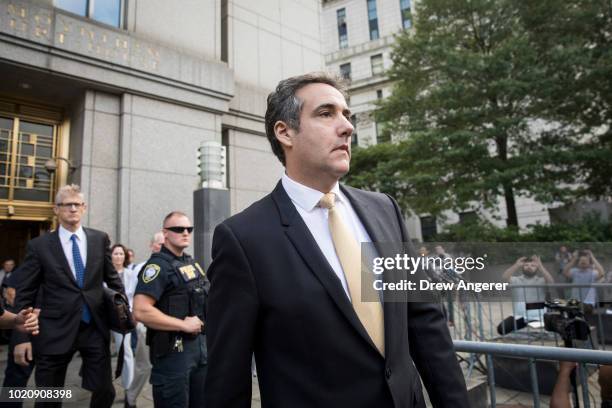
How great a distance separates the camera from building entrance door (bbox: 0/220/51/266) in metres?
9.66

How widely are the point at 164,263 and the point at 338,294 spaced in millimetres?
2526

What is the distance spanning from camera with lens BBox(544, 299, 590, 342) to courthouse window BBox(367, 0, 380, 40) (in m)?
41.0

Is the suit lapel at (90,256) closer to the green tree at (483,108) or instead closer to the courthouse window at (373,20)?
the green tree at (483,108)

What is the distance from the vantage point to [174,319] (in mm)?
3373

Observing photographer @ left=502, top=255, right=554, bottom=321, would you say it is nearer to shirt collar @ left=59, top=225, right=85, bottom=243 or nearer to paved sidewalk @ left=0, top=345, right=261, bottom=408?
paved sidewalk @ left=0, top=345, right=261, bottom=408

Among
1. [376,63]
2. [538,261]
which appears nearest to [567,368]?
[538,261]

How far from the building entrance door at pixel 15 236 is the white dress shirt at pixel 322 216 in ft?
33.6

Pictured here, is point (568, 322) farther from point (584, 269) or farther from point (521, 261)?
point (584, 269)

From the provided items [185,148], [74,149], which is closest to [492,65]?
[185,148]

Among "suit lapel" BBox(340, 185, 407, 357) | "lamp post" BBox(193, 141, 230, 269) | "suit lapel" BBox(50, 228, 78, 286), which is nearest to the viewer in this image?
"suit lapel" BBox(340, 185, 407, 357)

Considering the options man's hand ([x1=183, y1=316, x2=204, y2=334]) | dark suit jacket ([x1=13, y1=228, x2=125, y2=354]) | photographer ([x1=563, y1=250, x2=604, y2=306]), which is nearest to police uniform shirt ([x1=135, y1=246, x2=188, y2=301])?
man's hand ([x1=183, y1=316, x2=204, y2=334])

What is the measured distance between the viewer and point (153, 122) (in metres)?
9.76

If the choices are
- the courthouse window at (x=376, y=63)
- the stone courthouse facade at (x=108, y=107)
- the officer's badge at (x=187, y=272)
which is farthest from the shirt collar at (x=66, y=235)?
the courthouse window at (x=376, y=63)

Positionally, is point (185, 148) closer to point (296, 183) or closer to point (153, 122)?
point (153, 122)
